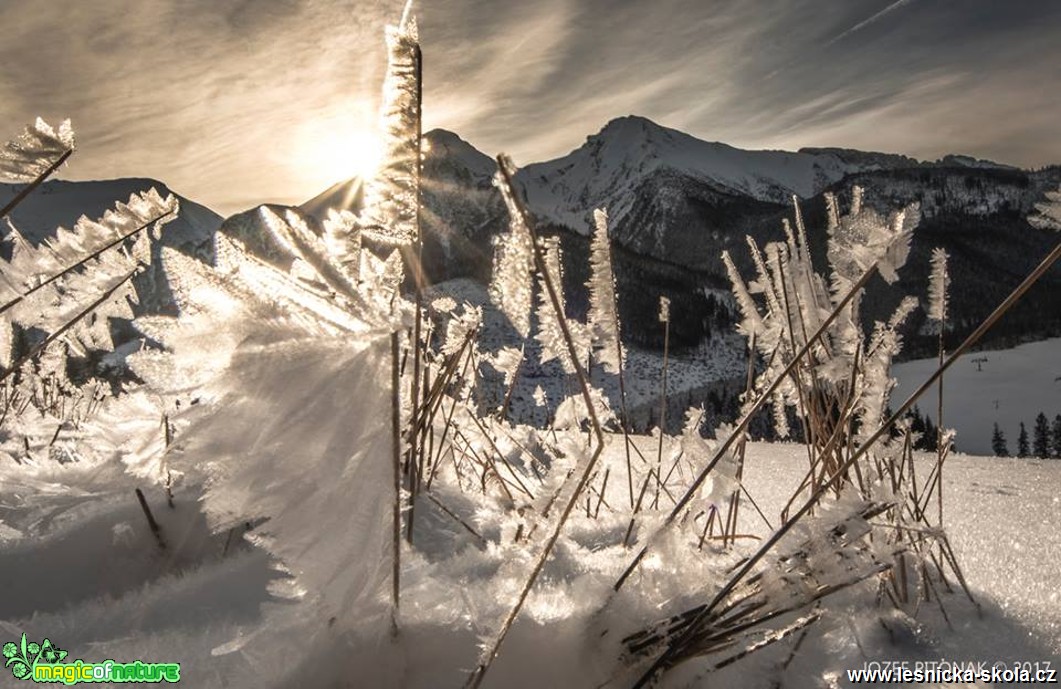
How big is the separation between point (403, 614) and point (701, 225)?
163 m

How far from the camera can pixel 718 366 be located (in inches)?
3442

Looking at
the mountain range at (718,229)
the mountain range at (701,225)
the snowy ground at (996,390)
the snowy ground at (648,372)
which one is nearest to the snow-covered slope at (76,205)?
the mountain range at (701,225)

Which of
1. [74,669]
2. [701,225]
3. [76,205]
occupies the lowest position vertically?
[74,669]

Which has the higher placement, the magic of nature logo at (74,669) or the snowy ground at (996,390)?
the magic of nature logo at (74,669)

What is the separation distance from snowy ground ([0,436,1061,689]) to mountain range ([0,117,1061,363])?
51000mm

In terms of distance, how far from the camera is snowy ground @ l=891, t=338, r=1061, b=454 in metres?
80.1

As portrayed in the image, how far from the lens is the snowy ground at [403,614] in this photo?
65cm

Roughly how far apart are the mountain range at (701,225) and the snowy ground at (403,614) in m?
51.0

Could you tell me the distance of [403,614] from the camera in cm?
69

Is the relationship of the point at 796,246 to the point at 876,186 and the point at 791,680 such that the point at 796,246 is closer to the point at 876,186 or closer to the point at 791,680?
the point at 791,680

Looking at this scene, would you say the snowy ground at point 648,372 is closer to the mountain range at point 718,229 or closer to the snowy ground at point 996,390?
the mountain range at point 718,229

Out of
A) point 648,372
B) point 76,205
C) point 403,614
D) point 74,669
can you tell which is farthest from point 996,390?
point 76,205

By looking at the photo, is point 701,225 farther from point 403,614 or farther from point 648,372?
point 403,614

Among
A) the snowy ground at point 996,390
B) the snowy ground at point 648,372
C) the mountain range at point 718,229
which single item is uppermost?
the mountain range at point 718,229
